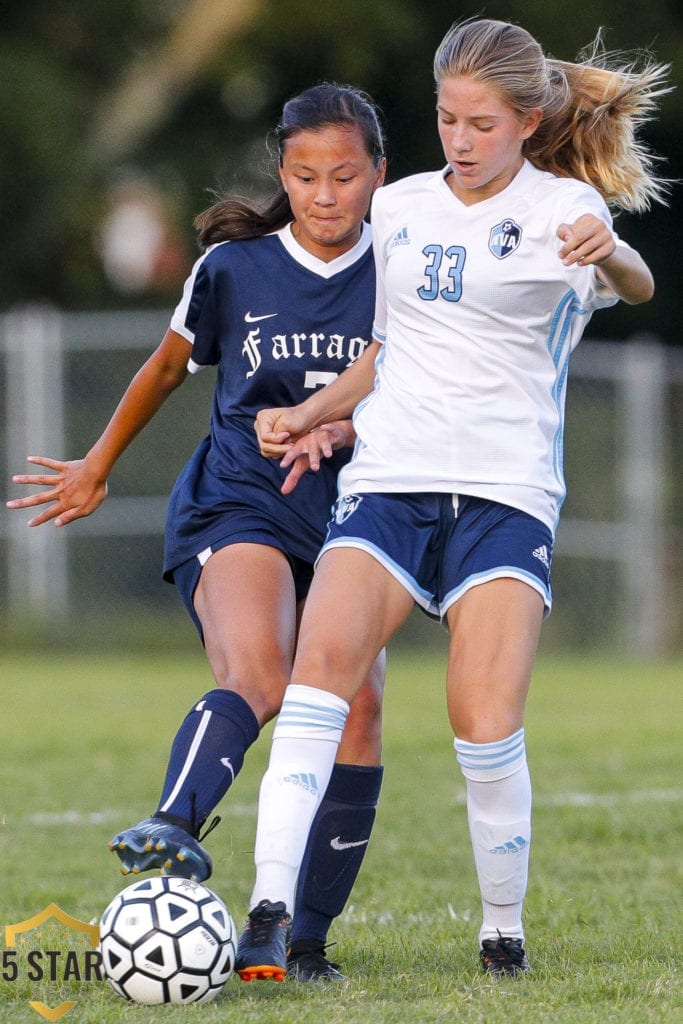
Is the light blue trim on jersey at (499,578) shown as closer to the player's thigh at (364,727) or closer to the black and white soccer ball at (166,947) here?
the player's thigh at (364,727)

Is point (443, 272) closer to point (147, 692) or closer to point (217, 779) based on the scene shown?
point (217, 779)

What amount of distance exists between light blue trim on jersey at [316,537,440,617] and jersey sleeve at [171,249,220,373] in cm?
81

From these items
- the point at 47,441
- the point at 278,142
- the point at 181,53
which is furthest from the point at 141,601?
the point at 278,142

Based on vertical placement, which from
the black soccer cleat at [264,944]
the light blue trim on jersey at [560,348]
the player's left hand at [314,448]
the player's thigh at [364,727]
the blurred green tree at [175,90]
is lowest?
the black soccer cleat at [264,944]

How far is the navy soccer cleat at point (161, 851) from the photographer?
3.45 metres

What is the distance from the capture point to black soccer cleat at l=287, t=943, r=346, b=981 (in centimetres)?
384

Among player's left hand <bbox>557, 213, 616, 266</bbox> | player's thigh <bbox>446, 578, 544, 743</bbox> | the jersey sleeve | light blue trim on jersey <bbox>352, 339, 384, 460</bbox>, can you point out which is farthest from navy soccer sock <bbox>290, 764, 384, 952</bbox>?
player's left hand <bbox>557, 213, 616, 266</bbox>

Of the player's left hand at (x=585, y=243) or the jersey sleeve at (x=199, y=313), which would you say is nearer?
the player's left hand at (x=585, y=243)

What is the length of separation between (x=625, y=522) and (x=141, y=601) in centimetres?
450

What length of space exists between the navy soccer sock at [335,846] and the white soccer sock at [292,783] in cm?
49

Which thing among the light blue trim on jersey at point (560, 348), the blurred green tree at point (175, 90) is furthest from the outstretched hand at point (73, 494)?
the blurred green tree at point (175, 90)

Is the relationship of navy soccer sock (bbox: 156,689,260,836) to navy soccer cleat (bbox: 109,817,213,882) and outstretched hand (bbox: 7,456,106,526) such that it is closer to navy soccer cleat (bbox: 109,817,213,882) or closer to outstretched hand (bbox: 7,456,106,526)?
navy soccer cleat (bbox: 109,817,213,882)

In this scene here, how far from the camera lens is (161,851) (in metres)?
3.46

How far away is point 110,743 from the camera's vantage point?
8969 millimetres
